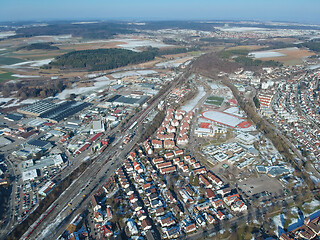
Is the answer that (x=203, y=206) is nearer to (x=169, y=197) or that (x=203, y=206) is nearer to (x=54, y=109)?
(x=169, y=197)

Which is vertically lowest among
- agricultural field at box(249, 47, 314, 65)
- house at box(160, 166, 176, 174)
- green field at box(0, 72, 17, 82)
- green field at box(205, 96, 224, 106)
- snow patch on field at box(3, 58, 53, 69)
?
house at box(160, 166, 176, 174)

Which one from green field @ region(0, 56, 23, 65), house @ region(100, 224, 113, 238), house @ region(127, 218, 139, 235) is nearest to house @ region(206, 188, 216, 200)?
house @ region(127, 218, 139, 235)

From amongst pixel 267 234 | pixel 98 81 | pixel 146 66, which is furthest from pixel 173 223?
pixel 146 66

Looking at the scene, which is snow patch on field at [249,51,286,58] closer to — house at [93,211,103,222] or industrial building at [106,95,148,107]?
industrial building at [106,95,148,107]

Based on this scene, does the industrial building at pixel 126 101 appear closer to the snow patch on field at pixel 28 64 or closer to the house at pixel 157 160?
the house at pixel 157 160

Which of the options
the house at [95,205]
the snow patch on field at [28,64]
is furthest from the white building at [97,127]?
the snow patch on field at [28,64]

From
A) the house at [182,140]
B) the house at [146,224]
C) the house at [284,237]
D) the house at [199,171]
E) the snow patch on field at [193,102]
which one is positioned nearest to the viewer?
the house at [284,237]
